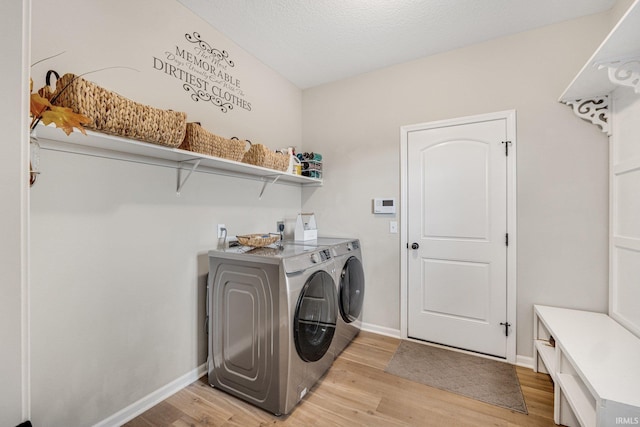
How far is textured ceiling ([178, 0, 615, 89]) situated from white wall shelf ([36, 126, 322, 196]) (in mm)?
1104

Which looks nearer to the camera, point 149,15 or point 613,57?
point 613,57

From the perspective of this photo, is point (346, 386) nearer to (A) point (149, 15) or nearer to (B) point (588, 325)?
(B) point (588, 325)

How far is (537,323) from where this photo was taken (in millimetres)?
2037

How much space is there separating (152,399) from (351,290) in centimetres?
163

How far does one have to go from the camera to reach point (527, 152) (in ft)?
6.97

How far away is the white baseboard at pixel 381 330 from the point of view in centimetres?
264

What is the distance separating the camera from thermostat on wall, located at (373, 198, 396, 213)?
2656 millimetres

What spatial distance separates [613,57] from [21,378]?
275 centimetres

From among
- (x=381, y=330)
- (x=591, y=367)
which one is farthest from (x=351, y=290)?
(x=591, y=367)

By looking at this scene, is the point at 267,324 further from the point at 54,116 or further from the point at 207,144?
the point at 54,116

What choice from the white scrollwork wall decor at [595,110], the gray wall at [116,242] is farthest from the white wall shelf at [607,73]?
the gray wall at [116,242]

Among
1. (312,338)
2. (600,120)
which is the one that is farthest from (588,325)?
(312,338)

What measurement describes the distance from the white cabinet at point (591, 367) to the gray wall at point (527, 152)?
28cm

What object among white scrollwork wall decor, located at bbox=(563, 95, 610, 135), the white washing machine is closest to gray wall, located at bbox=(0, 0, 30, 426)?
the white washing machine
